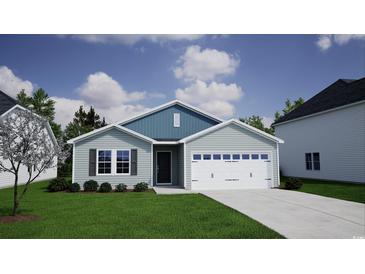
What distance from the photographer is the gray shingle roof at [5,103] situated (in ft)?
51.7

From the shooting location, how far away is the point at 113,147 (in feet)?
45.9

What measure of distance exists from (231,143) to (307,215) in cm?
696

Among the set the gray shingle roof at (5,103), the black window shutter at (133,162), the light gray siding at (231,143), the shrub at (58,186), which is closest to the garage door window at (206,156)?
the light gray siding at (231,143)

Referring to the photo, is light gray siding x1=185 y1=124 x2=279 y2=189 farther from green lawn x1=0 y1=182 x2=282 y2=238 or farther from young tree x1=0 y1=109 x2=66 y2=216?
young tree x1=0 y1=109 x2=66 y2=216

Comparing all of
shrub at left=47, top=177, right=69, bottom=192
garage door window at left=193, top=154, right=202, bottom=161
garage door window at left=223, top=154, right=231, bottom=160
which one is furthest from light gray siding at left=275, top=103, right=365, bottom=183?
shrub at left=47, top=177, right=69, bottom=192

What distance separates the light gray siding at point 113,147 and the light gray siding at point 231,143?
2.21 m

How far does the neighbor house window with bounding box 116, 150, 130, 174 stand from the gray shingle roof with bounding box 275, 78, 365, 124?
44.1 ft

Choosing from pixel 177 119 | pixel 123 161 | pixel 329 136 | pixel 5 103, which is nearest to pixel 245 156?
pixel 177 119

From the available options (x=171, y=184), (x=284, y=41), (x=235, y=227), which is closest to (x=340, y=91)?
(x=284, y=41)

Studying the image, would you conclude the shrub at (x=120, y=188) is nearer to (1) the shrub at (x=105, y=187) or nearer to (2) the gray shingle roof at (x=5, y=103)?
(1) the shrub at (x=105, y=187)

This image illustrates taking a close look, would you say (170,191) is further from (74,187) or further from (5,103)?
(5,103)

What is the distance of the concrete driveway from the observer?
595cm

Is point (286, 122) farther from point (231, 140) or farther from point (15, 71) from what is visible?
point (15, 71)

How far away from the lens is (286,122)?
23.0 meters
